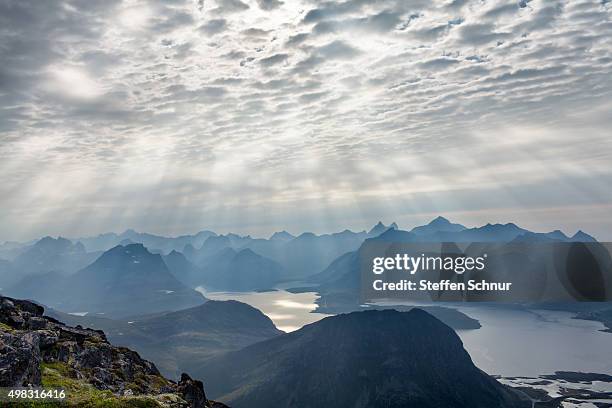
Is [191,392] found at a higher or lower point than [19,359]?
lower

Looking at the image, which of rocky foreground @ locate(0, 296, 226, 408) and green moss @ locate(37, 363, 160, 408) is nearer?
green moss @ locate(37, 363, 160, 408)

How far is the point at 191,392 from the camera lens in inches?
2940

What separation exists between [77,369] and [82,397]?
23.5m

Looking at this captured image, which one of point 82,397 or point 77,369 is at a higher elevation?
point 82,397

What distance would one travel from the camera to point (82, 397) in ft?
136

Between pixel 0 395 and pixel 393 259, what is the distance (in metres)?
75.0

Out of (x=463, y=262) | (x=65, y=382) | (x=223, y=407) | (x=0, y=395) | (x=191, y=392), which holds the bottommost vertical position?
(x=223, y=407)

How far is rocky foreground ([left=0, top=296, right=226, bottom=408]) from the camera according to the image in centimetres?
4103

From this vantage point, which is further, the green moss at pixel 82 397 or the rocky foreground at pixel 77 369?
the rocky foreground at pixel 77 369

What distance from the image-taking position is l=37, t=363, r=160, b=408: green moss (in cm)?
3962

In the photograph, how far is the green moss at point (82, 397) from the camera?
130 feet

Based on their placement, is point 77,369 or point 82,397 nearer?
point 82,397

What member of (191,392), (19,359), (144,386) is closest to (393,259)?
(191,392)

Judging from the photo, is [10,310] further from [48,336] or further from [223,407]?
[223,407]
